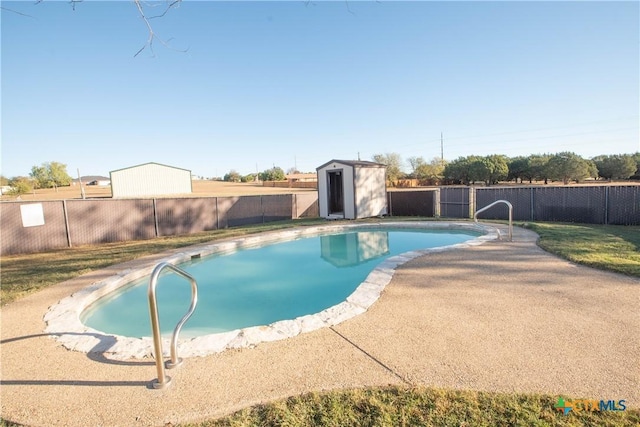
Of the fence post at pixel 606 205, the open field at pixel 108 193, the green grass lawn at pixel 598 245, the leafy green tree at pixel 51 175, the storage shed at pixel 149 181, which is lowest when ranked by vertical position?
the green grass lawn at pixel 598 245

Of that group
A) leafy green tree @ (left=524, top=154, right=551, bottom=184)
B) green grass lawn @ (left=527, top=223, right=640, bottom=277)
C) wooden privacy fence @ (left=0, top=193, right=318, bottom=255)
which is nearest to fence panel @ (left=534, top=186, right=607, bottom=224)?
green grass lawn @ (left=527, top=223, right=640, bottom=277)

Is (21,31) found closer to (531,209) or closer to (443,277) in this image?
(443,277)

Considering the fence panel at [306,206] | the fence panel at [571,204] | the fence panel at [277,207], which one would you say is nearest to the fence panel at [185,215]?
the fence panel at [277,207]

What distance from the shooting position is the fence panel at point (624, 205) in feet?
30.3

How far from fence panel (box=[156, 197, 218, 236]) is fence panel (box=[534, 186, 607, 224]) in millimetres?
Answer: 11661

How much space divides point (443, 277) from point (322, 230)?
20.8 ft

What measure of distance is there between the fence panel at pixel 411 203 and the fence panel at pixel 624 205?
211 inches

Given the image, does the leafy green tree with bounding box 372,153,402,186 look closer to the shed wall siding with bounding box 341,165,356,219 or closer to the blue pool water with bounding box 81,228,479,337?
the shed wall siding with bounding box 341,165,356,219

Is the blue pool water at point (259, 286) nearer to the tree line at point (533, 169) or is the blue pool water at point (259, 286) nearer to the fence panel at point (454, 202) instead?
the fence panel at point (454, 202)

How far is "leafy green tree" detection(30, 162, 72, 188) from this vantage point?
2125 inches

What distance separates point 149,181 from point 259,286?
38286 mm

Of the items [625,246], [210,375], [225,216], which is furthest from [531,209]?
[210,375]

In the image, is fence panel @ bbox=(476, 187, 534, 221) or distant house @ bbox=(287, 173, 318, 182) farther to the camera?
distant house @ bbox=(287, 173, 318, 182)
